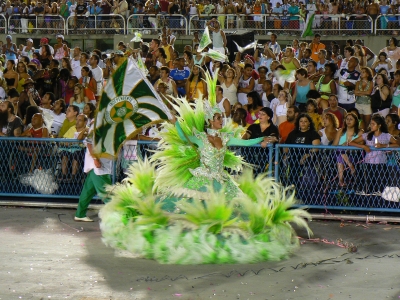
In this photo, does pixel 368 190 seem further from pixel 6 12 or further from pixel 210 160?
pixel 6 12

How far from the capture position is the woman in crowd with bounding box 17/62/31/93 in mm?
15320

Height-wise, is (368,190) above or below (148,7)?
below

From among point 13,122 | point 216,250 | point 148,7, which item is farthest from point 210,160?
point 148,7

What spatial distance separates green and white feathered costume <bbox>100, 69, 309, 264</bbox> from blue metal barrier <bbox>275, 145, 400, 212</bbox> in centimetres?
124

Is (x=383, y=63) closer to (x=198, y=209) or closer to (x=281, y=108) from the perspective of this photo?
(x=281, y=108)

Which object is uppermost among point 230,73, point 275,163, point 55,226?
point 230,73

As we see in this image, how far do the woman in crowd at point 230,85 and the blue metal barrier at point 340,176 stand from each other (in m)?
3.41

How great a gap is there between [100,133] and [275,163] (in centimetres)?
233

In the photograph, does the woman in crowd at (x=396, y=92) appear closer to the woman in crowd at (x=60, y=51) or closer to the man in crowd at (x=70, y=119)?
the man in crowd at (x=70, y=119)

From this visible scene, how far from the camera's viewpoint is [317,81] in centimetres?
1398

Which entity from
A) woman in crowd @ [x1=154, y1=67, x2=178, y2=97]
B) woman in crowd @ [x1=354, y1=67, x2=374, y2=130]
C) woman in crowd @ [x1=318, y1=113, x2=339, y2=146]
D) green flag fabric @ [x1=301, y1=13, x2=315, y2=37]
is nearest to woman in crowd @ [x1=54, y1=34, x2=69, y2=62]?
woman in crowd @ [x1=154, y1=67, x2=178, y2=97]

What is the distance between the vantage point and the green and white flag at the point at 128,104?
913 centimetres

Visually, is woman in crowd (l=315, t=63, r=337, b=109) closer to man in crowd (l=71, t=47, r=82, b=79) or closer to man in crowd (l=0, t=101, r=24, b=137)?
man in crowd (l=71, t=47, r=82, b=79)

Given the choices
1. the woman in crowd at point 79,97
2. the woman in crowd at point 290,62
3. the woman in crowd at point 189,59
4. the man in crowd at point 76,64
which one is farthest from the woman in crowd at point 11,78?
the woman in crowd at point 290,62
